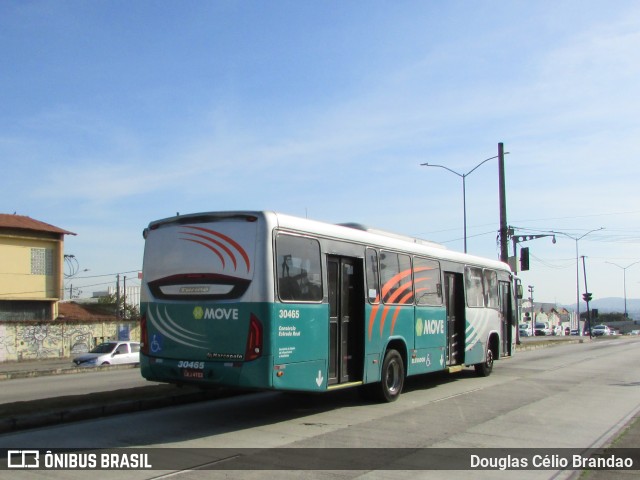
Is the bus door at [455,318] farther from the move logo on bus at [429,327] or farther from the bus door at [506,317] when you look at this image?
the bus door at [506,317]

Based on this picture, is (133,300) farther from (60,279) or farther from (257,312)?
(257,312)

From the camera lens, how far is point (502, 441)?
30.2ft

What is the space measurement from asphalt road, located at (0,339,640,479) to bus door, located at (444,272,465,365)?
889 millimetres

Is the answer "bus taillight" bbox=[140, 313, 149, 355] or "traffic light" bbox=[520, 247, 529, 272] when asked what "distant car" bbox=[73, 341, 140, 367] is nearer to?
"bus taillight" bbox=[140, 313, 149, 355]

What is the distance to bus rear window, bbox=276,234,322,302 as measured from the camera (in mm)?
9648

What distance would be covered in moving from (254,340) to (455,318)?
26.3ft

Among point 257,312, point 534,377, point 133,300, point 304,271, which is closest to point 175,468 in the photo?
point 257,312

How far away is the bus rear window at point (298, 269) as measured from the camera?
9.65 meters

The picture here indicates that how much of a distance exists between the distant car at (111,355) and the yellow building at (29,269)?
18.0m

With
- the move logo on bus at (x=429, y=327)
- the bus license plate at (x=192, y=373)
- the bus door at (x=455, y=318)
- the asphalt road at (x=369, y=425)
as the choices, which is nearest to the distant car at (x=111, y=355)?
the asphalt road at (x=369, y=425)

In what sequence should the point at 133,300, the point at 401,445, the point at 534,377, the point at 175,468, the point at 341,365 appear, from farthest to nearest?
the point at 133,300
the point at 534,377
the point at 341,365
the point at 401,445
the point at 175,468

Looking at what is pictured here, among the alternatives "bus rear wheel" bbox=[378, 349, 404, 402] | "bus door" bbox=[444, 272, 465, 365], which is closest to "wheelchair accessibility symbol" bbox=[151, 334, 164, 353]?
"bus rear wheel" bbox=[378, 349, 404, 402]

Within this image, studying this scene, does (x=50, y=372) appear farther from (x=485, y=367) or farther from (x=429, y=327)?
(x=485, y=367)

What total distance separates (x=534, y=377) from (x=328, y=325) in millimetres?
9931
